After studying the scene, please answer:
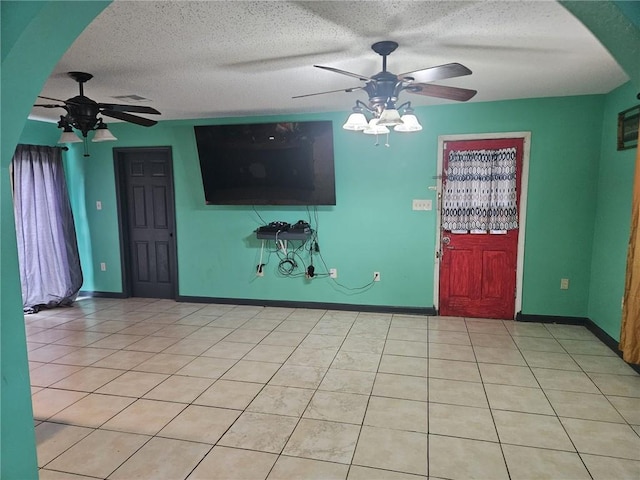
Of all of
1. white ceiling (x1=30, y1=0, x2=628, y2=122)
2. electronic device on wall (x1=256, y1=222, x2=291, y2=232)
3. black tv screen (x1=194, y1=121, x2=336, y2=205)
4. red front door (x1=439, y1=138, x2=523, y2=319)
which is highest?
white ceiling (x1=30, y1=0, x2=628, y2=122)

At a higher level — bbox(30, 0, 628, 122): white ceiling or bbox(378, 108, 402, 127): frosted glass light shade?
bbox(30, 0, 628, 122): white ceiling

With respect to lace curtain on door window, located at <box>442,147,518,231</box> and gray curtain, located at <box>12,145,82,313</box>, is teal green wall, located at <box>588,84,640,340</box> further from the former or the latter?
gray curtain, located at <box>12,145,82,313</box>

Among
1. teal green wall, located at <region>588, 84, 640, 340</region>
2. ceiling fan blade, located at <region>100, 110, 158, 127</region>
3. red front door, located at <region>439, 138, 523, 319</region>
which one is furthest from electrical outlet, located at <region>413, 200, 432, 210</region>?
ceiling fan blade, located at <region>100, 110, 158, 127</region>

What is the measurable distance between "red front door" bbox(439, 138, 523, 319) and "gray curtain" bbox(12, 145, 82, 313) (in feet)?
15.6

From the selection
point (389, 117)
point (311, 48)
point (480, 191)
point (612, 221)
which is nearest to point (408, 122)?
A: point (389, 117)

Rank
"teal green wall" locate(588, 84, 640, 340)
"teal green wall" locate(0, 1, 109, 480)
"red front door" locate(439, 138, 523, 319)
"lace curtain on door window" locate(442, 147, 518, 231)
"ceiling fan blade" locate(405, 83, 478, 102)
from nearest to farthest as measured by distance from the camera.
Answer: "teal green wall" locate(0, 1, 109, 480), "ceiling fan blade" locate(405, 83, 478, 102), "teal green wall" locate(588, 84, 640, 340), "lace curtain on door window" locate(442, 147, 518, 231), "red front door" locate(439, 138, 523, 319)

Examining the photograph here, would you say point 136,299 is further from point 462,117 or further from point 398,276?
point 462,117

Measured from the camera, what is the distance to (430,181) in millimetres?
4391

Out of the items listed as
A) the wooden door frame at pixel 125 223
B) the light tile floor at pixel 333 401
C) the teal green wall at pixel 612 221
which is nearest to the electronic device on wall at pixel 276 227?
the light tile floor at pixel 333 401

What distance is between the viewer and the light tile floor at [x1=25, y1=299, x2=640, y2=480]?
6.81 feet

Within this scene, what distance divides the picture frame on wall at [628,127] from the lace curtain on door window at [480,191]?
0.92m

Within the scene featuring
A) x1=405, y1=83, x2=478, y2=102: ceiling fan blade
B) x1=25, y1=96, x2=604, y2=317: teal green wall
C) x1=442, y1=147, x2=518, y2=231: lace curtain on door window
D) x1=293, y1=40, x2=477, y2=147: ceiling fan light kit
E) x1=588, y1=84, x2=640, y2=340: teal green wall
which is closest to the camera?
x1=293, y1=40, x2=477, y2=147: ceiling fan light kit

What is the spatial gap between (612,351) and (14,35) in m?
4.42

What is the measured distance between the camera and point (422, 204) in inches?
174
